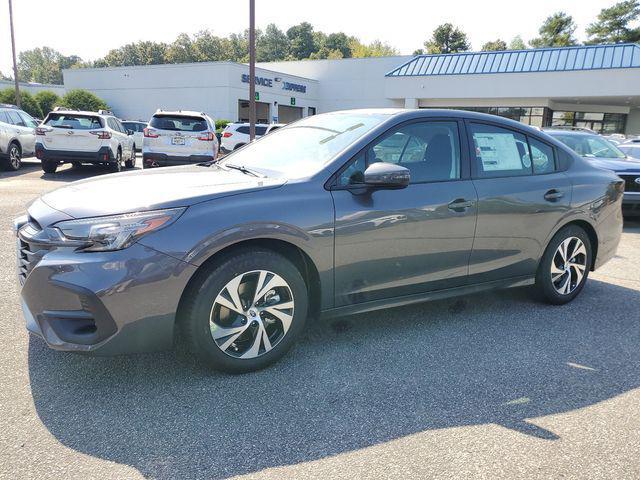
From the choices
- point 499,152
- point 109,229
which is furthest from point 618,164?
point 109,229

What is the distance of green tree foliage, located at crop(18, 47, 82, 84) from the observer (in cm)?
14848

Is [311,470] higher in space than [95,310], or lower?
lower

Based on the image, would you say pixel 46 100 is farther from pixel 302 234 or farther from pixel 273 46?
pixel 273 46

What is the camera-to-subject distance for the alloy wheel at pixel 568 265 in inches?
185

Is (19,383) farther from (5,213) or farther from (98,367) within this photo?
(5,213)

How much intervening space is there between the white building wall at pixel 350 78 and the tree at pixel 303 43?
223 ft

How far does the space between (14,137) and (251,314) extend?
14099 mm

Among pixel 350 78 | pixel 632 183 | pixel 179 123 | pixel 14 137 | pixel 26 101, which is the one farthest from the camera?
pixel 350 78

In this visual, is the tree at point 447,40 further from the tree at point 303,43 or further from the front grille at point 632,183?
the front grille at point 632,183

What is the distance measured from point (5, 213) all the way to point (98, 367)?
20.3ft

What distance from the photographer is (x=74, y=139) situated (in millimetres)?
13383

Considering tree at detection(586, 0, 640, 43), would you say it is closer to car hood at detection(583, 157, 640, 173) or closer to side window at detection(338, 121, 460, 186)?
car hood at detection(583, 157, 640, 173)

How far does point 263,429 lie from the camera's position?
2729mm

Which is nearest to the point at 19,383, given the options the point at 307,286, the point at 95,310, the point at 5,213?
the point at 95,310
